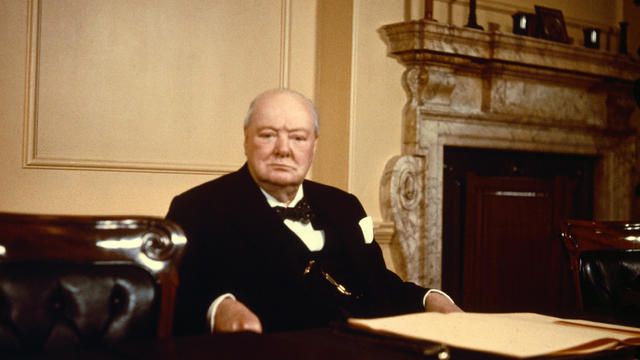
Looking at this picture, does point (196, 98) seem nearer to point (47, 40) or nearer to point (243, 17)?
Result: point (243, 17)

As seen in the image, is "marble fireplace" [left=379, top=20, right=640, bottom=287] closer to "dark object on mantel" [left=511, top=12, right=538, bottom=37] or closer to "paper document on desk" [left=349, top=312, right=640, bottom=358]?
"dark object on mantel" [left=511, top=12, right=538, bottom=37]

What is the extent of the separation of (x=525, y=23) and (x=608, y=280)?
2.48m

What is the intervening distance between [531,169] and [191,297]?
3.13 m

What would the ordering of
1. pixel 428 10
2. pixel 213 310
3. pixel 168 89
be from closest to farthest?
pixel 213 310
pixel 168 89
pixel 428 10

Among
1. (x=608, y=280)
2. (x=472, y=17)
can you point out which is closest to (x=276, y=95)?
(x=608, y=280)

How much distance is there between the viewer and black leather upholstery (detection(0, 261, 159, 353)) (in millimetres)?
1230

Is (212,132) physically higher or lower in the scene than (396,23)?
lower

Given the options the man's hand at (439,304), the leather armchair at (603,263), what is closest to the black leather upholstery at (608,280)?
the leather armchair at (603,263)

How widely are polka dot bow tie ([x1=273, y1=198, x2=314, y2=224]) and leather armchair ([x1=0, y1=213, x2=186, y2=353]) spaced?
2.37 ft

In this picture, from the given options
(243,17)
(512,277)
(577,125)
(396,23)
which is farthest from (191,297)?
(577,125)

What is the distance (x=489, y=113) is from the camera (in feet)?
13.2

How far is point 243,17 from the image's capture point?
3459 millimetres

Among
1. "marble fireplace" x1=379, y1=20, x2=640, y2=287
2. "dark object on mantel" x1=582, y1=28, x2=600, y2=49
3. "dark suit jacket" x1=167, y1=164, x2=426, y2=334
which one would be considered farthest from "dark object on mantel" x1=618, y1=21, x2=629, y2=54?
"dark suit jacket" x1=167, y1=164, x2=426, y2=334

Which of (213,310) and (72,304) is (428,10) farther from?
(72,304)
